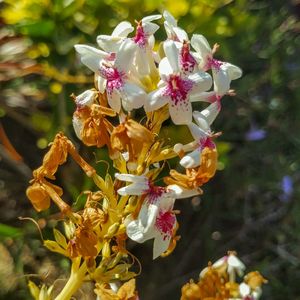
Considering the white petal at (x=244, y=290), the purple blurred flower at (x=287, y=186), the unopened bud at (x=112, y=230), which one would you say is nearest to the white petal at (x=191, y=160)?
the unopened bud at (x=112, y=230)

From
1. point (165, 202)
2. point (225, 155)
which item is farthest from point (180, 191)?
point (225, 155)

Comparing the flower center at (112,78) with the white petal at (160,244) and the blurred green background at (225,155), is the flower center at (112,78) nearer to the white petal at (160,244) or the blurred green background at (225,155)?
the white petal at (160,244)

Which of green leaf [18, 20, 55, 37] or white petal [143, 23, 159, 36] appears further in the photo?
green leaf [18, 20, 55, 37]

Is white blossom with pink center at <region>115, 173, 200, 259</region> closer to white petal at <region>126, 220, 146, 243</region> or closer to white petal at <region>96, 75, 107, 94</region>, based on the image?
white petal at <region>126, 220, 146, 243</region>

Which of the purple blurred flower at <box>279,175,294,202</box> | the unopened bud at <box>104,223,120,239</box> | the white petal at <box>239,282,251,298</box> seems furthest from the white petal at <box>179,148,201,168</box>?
the purple blurred flower at <box>279,175,294,202</box>

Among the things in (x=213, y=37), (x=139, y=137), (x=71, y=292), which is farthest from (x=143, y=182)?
(x=213, y=37)

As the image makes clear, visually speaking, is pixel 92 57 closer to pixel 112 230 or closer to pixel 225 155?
pixel 112 230
